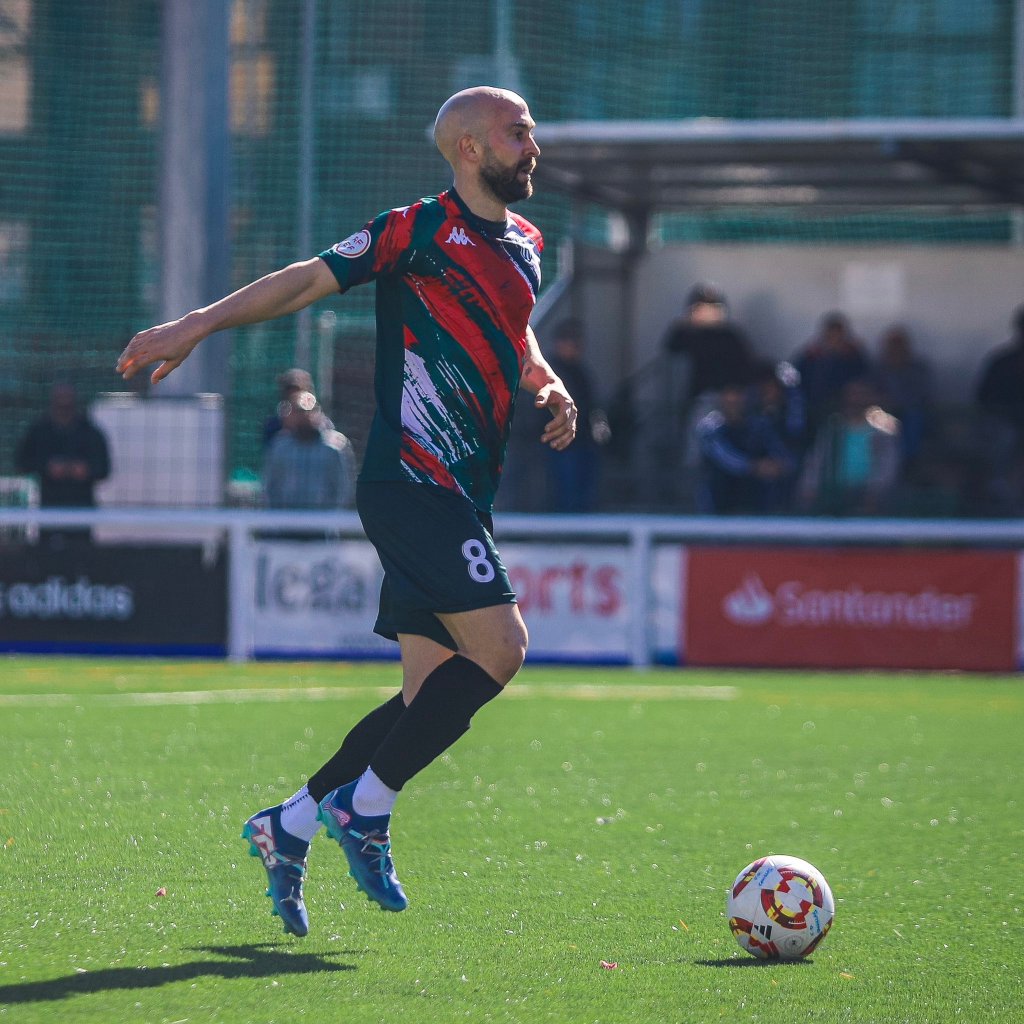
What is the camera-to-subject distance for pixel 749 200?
17.7 meters

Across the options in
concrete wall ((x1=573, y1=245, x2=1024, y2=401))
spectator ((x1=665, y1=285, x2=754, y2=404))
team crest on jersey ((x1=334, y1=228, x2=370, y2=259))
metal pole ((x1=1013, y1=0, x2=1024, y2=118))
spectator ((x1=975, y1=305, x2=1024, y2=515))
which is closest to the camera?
team crest on jersey ((x1=334, y1=228, x2=370, y2=259))

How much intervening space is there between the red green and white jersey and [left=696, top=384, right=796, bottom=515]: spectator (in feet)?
31.3

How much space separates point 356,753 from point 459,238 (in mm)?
1321

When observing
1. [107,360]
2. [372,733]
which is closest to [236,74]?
[107,360]

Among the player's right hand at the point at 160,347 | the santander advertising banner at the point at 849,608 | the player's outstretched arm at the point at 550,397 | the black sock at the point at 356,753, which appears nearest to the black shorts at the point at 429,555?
the black sock at the point at 356,753

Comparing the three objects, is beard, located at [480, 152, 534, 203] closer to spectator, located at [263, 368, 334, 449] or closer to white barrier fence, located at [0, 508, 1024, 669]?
white barrier fence, located at [0, 508, 1024, 669]

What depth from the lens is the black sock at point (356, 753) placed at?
4652 mm

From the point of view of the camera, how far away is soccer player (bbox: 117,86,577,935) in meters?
4.48

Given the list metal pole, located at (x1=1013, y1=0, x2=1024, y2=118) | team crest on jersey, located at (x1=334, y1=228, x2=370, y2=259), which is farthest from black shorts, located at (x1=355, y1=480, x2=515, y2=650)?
metal pole, located at (x1=1013, y1=0, x2=1024, y2=118)

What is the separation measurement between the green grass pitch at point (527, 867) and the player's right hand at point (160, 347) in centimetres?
132

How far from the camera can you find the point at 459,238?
4.59 m

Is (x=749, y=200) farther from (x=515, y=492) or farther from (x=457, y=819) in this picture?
(x=457, y=819)

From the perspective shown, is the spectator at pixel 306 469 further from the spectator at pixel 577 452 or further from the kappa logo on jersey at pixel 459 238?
the kappa logo on jersey at pixel 459 238

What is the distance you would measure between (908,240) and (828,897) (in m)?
15.9
